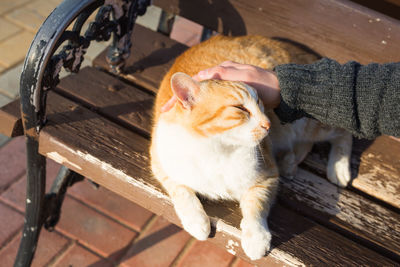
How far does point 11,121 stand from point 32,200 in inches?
14.4

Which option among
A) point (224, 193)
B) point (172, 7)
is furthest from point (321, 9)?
point (224, 193)

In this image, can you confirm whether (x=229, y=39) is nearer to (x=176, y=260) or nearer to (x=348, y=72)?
(x=348, y=72)

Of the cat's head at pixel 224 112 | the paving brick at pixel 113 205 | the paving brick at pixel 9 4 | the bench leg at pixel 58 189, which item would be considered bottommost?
the paving brick at pixel 113 205

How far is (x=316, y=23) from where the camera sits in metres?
2.12

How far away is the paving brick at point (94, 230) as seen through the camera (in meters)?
2.28

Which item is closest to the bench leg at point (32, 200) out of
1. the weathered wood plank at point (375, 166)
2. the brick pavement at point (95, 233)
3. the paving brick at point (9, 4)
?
the brick pavement at point (95, 233)

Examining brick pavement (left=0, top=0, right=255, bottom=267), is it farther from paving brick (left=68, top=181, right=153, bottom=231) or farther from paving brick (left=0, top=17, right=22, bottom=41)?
paving brick (left=0, top=17, right=22, bottom=41)

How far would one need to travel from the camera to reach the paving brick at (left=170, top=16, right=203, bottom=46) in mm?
4074

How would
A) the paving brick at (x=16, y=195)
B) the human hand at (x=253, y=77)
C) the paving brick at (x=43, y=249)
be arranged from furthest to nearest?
the paving brick at (x=16, y=195), the paving brick at (x=43, y=249), the human hand at (x=253, y=77)

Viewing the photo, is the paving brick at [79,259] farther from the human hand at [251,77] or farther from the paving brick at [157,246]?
the human hand at [251,77]

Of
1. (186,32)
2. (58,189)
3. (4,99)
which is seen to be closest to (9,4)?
(4,99)

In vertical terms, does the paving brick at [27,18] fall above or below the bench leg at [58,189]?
below

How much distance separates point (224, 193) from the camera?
1594 millimetres

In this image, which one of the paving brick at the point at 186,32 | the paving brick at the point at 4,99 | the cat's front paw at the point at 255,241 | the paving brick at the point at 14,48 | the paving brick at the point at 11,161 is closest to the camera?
the cat's front paw at the point at 255,241
